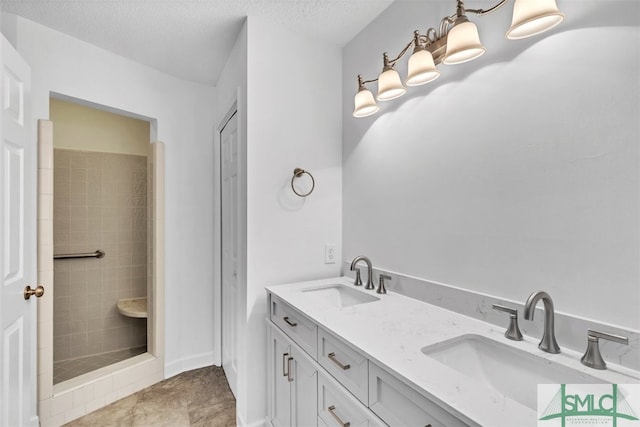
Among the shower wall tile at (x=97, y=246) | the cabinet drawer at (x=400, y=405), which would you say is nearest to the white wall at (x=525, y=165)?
the cabinet drawer at (x=400, y=405)

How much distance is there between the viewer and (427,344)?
3.17 feet

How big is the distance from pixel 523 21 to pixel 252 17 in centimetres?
141

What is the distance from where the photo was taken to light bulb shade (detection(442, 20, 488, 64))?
3.46ft

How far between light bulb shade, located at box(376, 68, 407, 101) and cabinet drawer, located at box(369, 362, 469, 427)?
3.90 feet

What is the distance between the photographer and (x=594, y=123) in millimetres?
897

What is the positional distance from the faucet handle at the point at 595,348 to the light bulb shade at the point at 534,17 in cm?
89

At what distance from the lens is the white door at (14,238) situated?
1229mm

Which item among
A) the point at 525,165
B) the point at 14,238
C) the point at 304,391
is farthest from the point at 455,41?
the point at 14,238

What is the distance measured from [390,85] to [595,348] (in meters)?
1.24

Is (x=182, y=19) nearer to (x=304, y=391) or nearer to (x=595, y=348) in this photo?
(x=304, y=391)

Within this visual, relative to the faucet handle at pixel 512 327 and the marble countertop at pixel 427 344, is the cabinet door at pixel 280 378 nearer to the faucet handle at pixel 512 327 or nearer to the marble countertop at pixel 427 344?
the marble countertop at pixel 427 344

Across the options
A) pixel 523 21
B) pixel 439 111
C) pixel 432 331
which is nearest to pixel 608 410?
pixel 432 331

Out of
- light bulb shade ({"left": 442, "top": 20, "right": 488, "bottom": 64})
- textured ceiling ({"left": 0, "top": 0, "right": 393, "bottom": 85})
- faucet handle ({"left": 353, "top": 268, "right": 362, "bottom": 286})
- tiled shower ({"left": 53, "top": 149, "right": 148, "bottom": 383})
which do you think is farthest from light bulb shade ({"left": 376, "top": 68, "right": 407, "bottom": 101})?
tiled shower ({"left": 53, "top": 149, "right": 148, "bottom": 383})

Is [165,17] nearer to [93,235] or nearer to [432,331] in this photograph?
[93,235]
